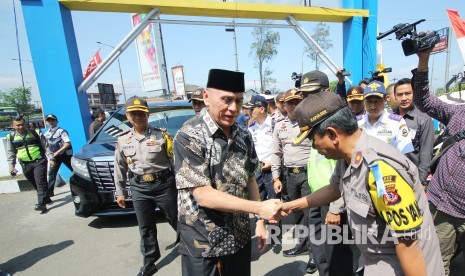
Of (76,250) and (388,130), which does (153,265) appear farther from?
(388,130)

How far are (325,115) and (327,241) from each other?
153cm

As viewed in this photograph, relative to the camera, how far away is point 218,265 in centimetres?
167

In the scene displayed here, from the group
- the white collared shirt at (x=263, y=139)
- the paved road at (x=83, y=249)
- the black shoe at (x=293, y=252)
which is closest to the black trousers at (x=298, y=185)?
the black shoe at (x=293, y=252)

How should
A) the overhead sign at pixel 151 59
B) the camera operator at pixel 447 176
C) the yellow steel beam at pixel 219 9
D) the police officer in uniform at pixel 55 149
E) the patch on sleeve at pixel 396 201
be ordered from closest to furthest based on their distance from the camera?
the patch on sleeve at pixel 396 201
the camera operator at pixel 447 176
the police officer in uniform at pixel 55 149
the yellow steel beam at pixel 219 9
the overhead sign at pixel 151 59

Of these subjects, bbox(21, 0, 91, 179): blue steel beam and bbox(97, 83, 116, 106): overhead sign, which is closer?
bbox(21, 0, 91, 179): blue steel beam

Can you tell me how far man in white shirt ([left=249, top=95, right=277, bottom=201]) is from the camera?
4125 mm

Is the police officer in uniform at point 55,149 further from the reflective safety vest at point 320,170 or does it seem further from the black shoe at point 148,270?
the reflective safety vest at point 320,170

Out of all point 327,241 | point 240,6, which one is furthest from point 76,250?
point 240,6

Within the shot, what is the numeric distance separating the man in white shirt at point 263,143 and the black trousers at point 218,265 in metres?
2.31

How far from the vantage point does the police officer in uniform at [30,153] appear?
5125 mm

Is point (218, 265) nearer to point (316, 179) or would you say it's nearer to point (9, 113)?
point (316, 179)

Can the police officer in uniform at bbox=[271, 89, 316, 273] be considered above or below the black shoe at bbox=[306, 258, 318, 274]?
above

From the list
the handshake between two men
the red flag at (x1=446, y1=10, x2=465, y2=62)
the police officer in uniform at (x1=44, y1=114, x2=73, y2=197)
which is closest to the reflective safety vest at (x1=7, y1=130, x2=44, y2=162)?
the police officer in uniform at (x1=44, y1=114, x2=73, y2=197)

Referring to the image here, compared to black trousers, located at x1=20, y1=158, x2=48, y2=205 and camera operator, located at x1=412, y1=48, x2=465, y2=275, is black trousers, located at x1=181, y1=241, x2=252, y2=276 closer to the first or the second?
camera operator, located at x1=412, y1=48, x2=465, y2=275
